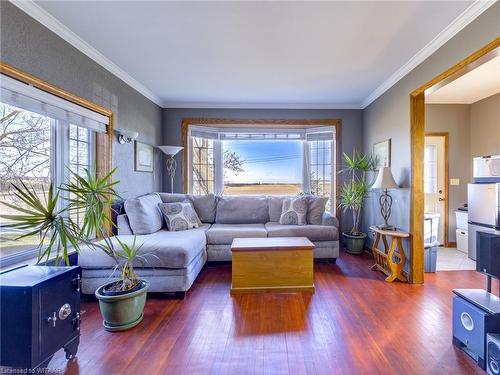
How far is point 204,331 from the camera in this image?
2059 mm

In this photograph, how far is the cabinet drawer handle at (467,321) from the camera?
174cm

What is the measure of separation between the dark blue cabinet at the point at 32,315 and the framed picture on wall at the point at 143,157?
2.25 metres

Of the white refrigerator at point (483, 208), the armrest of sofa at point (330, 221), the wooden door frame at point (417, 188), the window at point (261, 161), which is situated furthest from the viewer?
the window at point (261, 161)

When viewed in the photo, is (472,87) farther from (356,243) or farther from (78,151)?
(78,151)

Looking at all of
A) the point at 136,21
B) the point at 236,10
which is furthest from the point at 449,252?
the point at 136,21

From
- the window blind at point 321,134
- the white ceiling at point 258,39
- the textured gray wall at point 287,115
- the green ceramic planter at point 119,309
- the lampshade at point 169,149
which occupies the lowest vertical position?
the green ceramic planter at point 119,309

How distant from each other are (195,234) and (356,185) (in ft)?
8.86

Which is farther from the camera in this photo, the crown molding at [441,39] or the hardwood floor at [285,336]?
the crown molding at [441,39]

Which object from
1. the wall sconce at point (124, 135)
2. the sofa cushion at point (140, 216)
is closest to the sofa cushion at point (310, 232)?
the sofa cushion at point (140, 216)

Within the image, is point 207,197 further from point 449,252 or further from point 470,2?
point 449,252

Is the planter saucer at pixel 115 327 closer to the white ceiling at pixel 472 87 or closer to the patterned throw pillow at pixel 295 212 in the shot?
the patterned throw pillow at pixel 295 212

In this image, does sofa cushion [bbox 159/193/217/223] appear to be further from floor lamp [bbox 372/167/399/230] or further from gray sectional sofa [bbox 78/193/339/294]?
floor lamp [bbox 372/167/399/230]

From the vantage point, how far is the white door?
180 inches

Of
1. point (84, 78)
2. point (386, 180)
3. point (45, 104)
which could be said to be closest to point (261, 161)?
point (386, 180)
